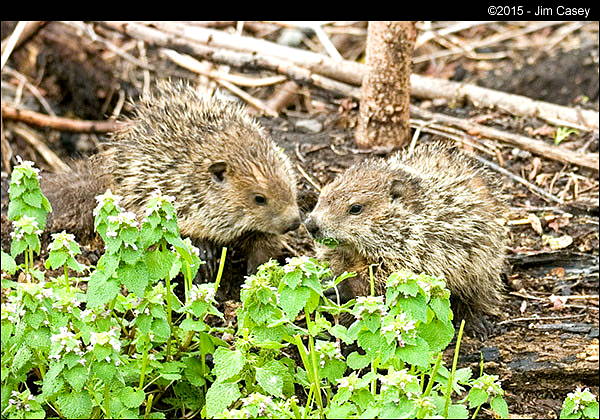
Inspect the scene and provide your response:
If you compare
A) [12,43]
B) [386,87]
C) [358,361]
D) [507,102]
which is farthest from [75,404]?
[12,43]

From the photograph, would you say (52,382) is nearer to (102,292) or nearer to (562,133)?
(102,292)

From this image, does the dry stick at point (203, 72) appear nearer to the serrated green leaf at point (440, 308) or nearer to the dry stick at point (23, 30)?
the dry stick at point (23, 30)

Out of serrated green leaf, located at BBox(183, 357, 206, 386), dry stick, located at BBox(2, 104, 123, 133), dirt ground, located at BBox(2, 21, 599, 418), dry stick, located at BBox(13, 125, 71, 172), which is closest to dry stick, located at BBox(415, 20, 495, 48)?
dirt ground, located at BBox(2, 21, 599, 418)

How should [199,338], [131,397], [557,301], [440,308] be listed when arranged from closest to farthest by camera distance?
1. [440,308]
2. [131,397]
3. [199,338]
4. [557,301]

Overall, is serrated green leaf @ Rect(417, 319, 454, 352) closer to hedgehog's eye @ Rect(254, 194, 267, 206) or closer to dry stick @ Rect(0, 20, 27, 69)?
hedgehog's eye @ Rect(254, 194, 267, 206)

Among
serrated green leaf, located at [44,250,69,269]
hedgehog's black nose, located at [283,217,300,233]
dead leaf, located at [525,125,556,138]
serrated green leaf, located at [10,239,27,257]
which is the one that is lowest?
hedgehog's black nose, located at [283,217,300,233]

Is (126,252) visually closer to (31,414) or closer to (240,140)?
(31,414)

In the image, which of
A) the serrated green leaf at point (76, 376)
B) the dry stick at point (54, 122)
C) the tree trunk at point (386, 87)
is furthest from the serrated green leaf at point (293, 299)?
the dry stick at point (54, 122)
